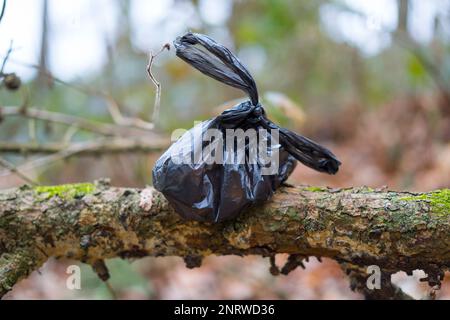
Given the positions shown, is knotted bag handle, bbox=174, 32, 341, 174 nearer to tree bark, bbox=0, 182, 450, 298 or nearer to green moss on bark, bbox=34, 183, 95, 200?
tree bark, bbox=0, 182, 450, 298

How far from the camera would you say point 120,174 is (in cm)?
533

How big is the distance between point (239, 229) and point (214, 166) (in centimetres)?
31

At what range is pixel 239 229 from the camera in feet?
6.53

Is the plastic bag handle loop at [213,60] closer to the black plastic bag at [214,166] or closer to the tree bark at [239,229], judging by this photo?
the black plastic bag at [214,166]

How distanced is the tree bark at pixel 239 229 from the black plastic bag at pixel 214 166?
4.7 inches

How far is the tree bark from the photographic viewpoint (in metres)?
1.80

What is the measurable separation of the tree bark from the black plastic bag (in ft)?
0.39

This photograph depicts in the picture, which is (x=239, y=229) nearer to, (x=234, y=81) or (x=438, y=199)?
(x=234, y=81)

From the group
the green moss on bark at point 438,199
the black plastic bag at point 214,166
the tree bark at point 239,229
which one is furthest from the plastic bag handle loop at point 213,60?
the green moss on bark at point 438,199

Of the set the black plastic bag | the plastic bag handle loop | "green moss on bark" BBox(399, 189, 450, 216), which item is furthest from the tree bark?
the plastic bag handle loop

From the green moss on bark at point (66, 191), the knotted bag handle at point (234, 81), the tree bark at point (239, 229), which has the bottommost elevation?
the tree bark at point (239, 229)

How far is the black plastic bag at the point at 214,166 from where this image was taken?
1.91 m

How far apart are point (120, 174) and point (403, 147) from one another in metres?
4.03

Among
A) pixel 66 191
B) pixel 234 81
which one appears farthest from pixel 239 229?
pixel 66 191
